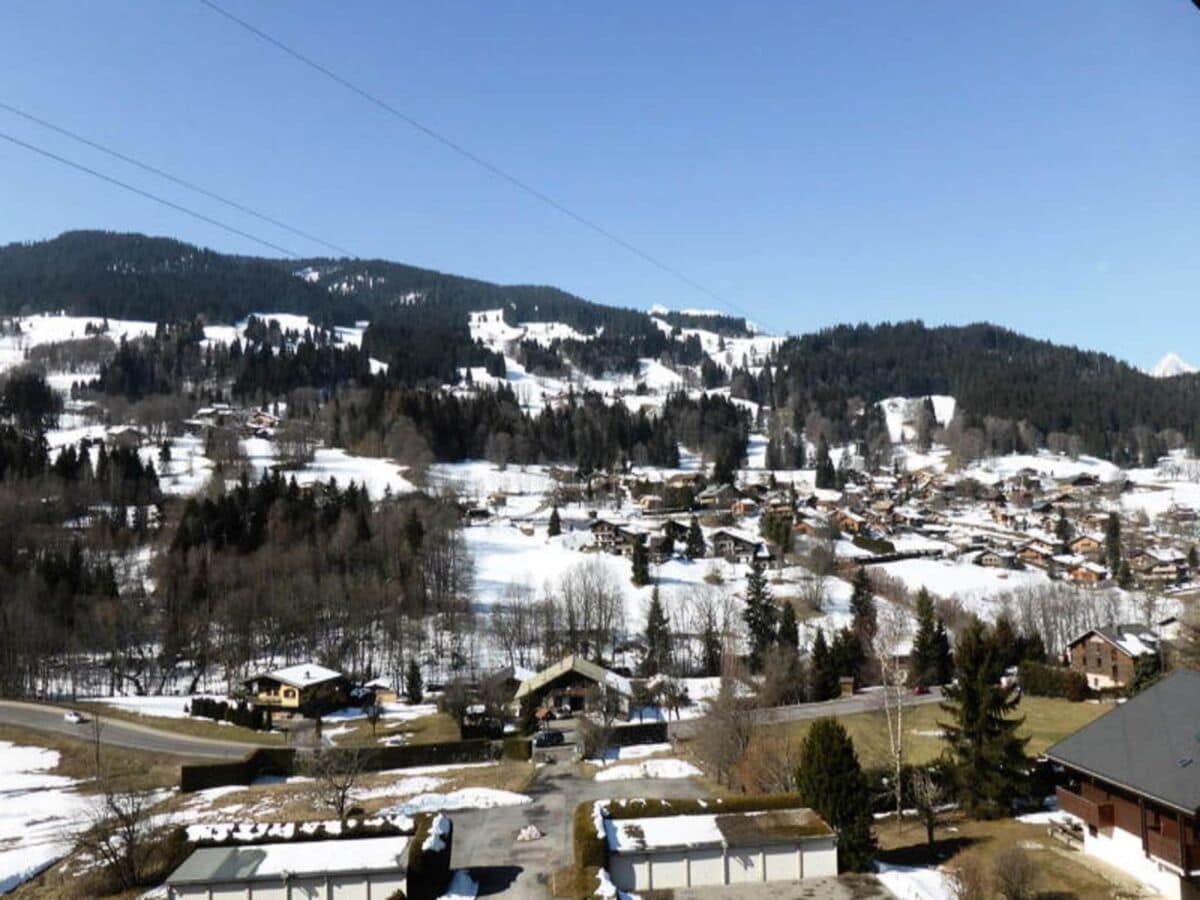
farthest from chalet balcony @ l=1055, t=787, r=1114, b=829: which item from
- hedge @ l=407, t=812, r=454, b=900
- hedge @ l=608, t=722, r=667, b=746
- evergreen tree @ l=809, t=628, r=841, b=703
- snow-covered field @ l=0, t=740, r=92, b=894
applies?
evergreen tree @ l=809, t=628, r=841, b=703

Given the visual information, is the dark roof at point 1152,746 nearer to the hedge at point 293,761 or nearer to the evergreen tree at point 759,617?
the hedge at point 293,761

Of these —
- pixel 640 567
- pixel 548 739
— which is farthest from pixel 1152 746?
pixel 640 567

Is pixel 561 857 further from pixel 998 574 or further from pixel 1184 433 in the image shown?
pixel 1184 433

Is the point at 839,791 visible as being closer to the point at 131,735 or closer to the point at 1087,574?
the point at 131,735

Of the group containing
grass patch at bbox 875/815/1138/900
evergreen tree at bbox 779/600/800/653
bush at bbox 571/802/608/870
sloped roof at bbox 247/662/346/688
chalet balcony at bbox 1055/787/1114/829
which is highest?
chalet balcony at bbox 1055/787/1114/829

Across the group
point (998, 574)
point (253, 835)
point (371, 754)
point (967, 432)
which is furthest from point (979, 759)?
point (967, 432)

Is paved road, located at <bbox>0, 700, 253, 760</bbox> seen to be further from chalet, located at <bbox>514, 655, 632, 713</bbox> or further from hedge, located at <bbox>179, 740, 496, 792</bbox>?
chalet, located at <bbox>514, 655, 632, 713</bbox>
